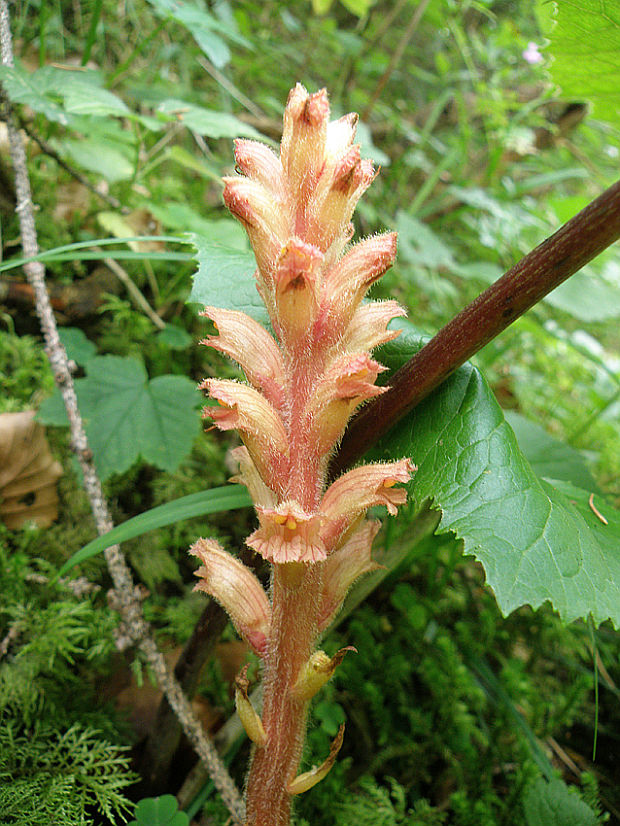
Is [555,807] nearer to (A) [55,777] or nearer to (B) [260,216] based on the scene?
(A) [55,777]

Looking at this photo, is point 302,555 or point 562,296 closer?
point 302,555

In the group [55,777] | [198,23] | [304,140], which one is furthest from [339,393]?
[198,23]

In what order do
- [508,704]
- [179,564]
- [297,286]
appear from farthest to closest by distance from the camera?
[179,564] → [508,704] → [297,286]

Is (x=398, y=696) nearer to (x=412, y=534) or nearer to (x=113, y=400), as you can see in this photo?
(x=412, y=534)

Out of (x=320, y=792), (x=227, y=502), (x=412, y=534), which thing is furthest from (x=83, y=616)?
(x=412, y=534)

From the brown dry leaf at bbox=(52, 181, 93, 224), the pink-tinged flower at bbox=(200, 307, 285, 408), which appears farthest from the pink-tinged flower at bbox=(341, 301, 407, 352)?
the brown dry leaf at bbox=(52, 181, 93, 224)

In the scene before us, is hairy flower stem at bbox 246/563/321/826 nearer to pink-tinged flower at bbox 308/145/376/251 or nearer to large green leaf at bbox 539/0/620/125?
pink-tinged flower at bbox 308/145/376/251

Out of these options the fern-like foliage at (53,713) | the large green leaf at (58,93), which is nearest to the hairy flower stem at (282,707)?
the fern-like foliage at (53,713)
